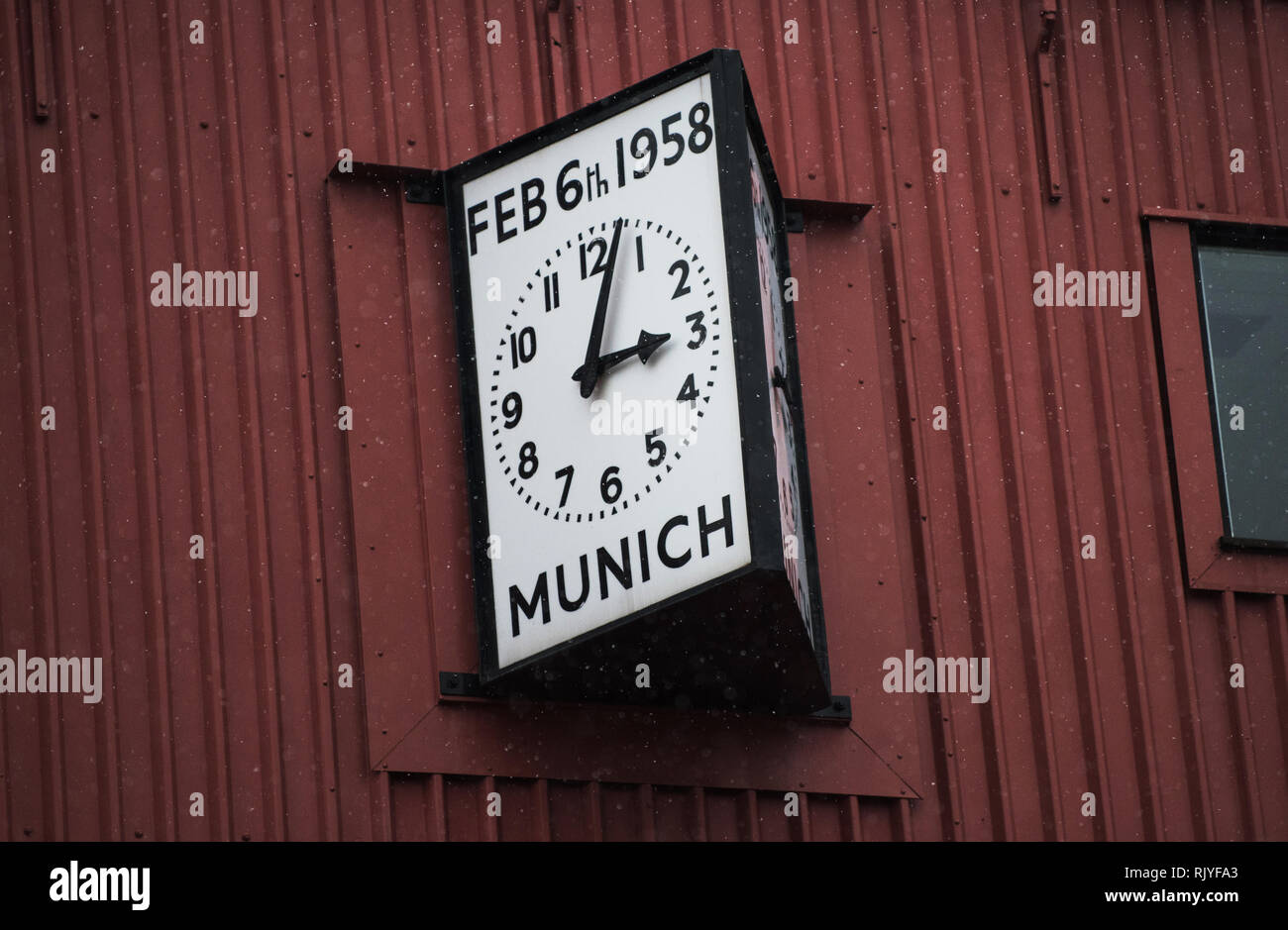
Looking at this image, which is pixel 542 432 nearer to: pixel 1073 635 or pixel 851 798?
pixel 851 798

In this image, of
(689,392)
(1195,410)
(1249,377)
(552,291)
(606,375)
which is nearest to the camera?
(689,392)

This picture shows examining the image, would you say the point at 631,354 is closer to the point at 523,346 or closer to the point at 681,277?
the point at 681,277

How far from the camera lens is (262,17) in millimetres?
9148

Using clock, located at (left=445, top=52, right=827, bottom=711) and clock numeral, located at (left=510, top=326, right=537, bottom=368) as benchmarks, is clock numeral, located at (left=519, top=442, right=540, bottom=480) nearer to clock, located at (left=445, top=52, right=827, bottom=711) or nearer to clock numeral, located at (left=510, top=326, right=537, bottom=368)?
clock, located at (left=445, top=52, right=827, bottom=711)

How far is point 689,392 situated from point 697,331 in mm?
232

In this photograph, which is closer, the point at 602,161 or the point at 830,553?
the point at 602,161

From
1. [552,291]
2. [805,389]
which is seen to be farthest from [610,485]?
[805,389]

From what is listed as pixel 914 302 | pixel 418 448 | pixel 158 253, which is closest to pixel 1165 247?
pixel 914 302

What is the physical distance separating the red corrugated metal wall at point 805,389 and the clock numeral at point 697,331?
4.63 ft

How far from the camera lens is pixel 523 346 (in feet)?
27.7

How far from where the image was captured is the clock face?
7.93 m

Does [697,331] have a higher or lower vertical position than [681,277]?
lower

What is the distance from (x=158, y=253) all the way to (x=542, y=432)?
1750 mm

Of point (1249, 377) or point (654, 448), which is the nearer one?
point (654, 448)
